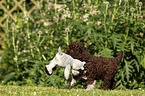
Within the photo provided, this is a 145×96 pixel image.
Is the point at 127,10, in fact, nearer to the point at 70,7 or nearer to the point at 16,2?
the point at 70,7

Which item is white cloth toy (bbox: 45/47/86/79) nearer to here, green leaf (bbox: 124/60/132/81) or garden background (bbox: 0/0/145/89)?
garden background (bbox: 0/0/145/89)

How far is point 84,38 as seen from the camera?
4.54 meters

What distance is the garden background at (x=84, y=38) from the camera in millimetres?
4316

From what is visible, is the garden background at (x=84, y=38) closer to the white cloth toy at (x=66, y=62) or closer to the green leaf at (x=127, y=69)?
the green leaf at (x=127, y=69)

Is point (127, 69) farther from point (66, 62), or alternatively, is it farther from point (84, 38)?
point (66, 62)

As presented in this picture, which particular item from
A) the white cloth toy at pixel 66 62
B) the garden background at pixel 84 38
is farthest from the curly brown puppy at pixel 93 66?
the garden background at pixel 84 38

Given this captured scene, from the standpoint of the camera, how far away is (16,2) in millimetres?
6895

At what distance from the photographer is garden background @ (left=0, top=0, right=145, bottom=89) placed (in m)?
4.32

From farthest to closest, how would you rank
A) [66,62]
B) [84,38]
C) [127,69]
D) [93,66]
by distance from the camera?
[84,38] < [127,69] < [93,66] < [66,62]

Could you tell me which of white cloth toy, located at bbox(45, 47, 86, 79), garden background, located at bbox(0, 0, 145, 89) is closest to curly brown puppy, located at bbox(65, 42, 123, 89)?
white cloth toy, located at bbox(45, 47, 86, 79)

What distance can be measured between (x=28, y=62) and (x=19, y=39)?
650 mm

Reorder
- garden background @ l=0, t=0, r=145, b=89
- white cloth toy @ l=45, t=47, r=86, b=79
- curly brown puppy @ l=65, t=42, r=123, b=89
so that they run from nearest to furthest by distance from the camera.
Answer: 1. white cloth toy @ l=45, t=47, r=86, b=79
2. curly brown puppy @ l=65, t=42, r=123, b=89
3. garden background @ l=0, t=0, r=145, b=89

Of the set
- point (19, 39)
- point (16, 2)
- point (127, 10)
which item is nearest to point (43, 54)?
point (19, 39)

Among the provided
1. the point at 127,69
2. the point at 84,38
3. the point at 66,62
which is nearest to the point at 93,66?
the point at 66,62
